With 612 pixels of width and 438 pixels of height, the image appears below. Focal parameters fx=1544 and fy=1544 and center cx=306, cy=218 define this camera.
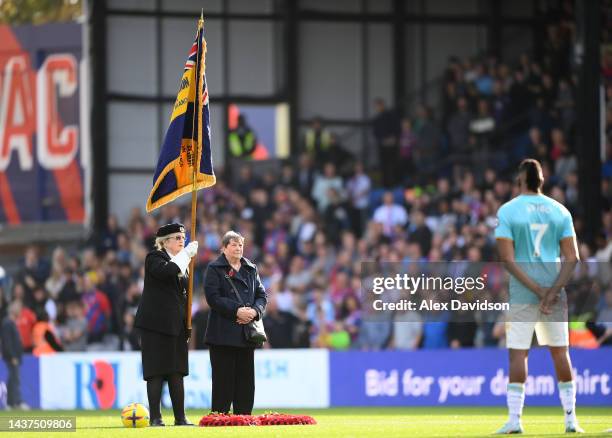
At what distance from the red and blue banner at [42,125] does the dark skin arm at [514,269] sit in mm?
24254

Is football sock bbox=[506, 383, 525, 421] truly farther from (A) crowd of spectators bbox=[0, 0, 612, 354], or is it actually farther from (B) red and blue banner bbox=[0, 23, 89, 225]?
(B) red and blue banner bbox=[0, 23, 89, 225]

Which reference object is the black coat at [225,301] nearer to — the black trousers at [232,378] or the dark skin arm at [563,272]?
the black trousers at [232,378]

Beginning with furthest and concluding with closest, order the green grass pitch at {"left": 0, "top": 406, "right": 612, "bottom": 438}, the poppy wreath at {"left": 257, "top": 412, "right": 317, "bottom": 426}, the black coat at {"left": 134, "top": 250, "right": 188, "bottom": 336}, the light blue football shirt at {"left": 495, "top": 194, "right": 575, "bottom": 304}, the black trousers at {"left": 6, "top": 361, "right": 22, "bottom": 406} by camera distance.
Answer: the black trousers at {"left": 6, "top": 361, "right": 22, "bottom": 406} < the black coat at {"left": 134, "top": 250, "right": 188, "bottom": 336} < the poppy wreath at {"left": 257, "top": 412, "right": 317, "bottom": 426} < the green grass pitch at {"left": 0, "top": 406, "right": 612, "bottom": 438} < the light blue football shirt at {"left": 495, "top": 194, "right": 575, "bottom": 304}

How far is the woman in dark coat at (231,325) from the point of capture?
49.8ft

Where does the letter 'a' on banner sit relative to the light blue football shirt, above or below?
above

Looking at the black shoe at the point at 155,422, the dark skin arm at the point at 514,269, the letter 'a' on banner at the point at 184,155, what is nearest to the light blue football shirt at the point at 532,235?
the dark skin arm at the point at 514,269

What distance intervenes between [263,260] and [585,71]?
712 cm

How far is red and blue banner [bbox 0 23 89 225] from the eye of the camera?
35906 mm

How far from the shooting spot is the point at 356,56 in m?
36.6

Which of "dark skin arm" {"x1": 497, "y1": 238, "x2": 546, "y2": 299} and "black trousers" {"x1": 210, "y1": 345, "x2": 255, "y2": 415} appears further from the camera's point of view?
"black trousers" {"x1": 210, "y1": 345, "x2": 255, "y2": 415}

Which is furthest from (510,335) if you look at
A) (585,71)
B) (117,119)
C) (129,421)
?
(117,119)

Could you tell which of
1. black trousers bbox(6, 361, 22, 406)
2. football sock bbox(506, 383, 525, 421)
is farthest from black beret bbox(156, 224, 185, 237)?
black trousers bbox(6, 361, 22, 406)

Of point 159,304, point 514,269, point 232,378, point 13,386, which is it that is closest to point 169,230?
point 159,304

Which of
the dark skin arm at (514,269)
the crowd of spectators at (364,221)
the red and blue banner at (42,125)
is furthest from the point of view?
the red and blue banner at (42,125)
